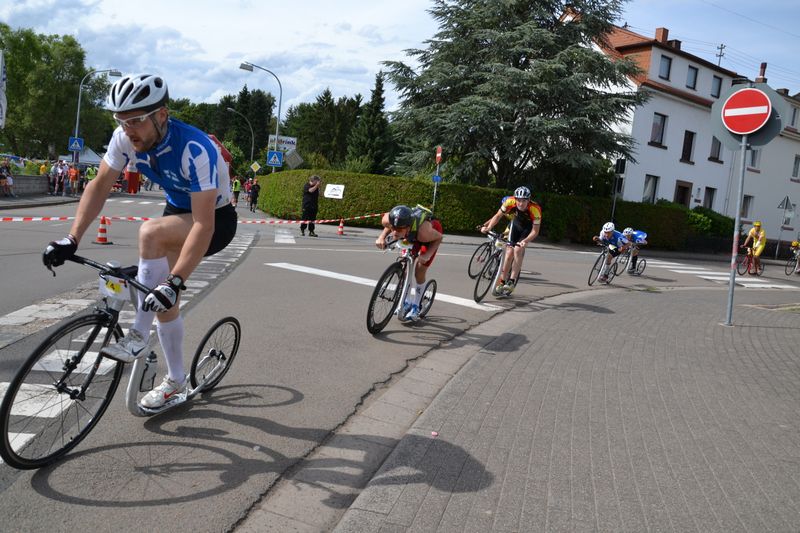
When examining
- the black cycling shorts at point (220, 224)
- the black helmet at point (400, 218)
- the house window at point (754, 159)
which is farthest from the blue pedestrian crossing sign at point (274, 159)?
the house window at point (754, 159)

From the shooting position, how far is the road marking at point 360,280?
31.0 ft

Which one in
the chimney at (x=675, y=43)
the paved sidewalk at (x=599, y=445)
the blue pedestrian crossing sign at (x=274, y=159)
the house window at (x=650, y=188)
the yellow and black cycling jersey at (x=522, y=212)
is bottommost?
the paved sidewalk at (x=599, y=445)

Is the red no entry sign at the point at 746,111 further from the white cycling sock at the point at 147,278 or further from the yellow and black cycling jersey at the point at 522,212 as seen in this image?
the white cycling sock at the point at 147,278

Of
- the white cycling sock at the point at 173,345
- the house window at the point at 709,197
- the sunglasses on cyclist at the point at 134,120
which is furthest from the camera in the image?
the house window at the point at 709,197

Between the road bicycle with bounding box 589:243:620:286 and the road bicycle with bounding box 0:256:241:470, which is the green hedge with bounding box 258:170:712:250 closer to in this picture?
the road bicycle with bounding box 589:243:620:286

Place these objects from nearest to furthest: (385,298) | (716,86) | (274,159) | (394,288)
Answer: (385,298), (394,288), (274,159), (716,86)

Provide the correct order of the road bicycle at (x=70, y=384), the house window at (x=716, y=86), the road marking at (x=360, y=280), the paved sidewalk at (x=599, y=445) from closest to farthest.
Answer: the road bicycle at (x=70, y=384)
the paved sidewalk at (x=599, y=445)
the road marking at (x=360, y=280)
the house window at (x=716, y=86)

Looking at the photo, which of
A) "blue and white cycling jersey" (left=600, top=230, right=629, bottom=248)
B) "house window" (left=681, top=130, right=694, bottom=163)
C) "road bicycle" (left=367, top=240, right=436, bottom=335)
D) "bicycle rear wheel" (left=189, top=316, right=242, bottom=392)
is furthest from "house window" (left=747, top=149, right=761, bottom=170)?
"bicycle rear wheel" (left=189, top=316, right=242, bottom=392)

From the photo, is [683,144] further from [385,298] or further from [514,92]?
[385,298]

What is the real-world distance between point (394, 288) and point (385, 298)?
183 millimetres

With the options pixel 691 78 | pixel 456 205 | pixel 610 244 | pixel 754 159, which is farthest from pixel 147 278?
pixel 754 159

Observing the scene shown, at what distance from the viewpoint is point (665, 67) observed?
37844mm

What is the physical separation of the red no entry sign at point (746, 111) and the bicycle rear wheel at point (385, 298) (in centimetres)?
521

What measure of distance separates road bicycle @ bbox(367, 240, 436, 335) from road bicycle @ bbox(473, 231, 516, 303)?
2.74m
